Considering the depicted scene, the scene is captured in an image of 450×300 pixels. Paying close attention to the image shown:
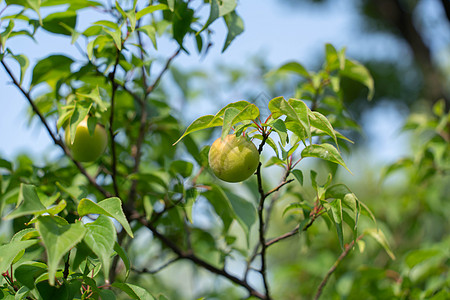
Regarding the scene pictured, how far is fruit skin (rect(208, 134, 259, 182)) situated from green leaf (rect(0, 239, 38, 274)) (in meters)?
0.25

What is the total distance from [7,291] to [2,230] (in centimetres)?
86

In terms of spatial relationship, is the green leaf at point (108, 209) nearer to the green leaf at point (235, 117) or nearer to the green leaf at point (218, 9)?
the green leaf at point (235, 117)

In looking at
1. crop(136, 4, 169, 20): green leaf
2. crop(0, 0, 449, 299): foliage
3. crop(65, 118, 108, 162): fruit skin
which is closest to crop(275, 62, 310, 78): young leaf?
crop(0, 0, 449, 299): foliage

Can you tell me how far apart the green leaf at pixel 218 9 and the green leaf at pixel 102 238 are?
36 cm

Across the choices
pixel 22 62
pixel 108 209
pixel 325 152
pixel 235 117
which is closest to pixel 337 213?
pixel 325 152

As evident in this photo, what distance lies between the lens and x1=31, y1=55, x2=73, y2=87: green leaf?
822 mm

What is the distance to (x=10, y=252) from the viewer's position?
0.45 meters

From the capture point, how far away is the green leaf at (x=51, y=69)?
32.4 inches

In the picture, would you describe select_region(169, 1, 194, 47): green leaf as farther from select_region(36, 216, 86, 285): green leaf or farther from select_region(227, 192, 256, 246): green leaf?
select_region(36, 216, 86, 285): green leaf

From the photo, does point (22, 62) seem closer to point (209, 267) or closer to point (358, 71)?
point (209, 267)

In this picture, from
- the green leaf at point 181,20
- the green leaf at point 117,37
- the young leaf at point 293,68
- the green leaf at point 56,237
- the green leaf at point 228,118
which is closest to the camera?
the green leaf at point 56,237

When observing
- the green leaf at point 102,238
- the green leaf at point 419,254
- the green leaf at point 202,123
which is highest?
the green leaf at point 202,123

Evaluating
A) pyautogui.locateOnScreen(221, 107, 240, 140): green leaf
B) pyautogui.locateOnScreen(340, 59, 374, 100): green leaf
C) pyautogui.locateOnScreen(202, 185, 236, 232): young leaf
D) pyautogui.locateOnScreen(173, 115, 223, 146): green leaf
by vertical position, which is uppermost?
pyautogui.locateOnScreen(221, 107, 240, 140): green leaf

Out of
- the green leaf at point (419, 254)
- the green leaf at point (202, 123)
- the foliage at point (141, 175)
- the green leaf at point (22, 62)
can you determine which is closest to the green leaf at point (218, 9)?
the foliage at point (141, 175)
